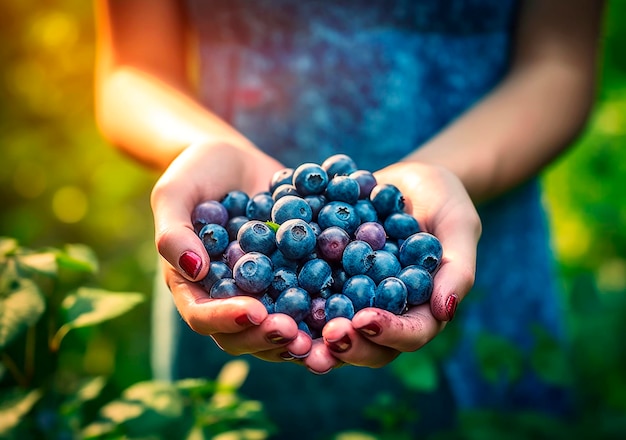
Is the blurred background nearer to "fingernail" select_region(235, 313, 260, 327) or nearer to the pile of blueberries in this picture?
the pile of blueberries

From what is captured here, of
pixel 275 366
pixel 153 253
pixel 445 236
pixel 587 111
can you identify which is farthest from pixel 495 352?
pixel 153 253

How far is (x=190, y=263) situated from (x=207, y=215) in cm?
18

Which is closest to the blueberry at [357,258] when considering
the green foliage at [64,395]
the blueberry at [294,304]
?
the blueberry at [294,304]

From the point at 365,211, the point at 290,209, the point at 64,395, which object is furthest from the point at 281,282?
the point at 64,395

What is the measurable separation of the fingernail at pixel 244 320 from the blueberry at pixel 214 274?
0.55ft

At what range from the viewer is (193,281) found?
1057 millimetres

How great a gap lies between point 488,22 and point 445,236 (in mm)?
724

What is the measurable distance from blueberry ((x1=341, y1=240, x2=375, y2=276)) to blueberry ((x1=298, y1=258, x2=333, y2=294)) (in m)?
0.04

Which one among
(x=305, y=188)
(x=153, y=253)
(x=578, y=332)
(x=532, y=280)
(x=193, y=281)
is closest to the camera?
(x=193, y=281)

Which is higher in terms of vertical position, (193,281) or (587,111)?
(587,111)

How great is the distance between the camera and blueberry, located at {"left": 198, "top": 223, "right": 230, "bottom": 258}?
111cm

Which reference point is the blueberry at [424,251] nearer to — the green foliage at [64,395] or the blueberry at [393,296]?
the blueberry at [393,296]

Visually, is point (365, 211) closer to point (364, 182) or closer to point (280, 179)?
point (364, 182)

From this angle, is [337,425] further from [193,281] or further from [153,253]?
[153,253]
